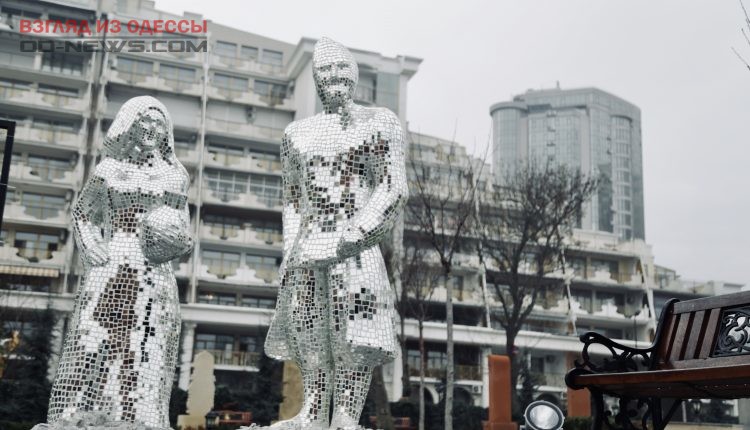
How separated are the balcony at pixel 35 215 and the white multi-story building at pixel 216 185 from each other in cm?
5

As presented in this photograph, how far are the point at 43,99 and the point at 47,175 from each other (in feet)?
10.3

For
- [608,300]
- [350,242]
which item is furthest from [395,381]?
[350,242]

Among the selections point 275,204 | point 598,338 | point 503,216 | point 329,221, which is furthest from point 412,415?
point 598,338

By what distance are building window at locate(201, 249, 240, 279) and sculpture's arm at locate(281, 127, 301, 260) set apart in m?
25.6

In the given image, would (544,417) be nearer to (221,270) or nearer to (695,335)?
(695,335)

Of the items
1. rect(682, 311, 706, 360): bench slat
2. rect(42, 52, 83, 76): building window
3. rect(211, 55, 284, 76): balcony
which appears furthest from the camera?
rect(211, 55, 284, 76): balcony

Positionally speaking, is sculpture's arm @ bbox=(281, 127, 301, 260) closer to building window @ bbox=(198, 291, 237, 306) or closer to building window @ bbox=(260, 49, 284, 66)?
building window @ bbox=(198, 291, 237, 306)

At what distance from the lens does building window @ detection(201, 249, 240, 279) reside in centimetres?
3133

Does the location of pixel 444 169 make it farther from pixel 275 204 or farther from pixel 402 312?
pixel 402 312

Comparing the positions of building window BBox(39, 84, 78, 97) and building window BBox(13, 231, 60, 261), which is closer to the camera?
building window BBox(13, 231, 60, 261)

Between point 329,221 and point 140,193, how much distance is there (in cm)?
177

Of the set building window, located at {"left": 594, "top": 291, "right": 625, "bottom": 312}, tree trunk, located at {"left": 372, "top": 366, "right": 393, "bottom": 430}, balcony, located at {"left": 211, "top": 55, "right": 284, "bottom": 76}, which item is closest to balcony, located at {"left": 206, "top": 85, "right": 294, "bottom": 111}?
balcony, located at {"left": 211, "top": 55, "right": 284, "bottom": 76}

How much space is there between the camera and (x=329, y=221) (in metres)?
5.85

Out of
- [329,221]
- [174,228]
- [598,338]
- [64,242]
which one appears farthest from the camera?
[64,242]
